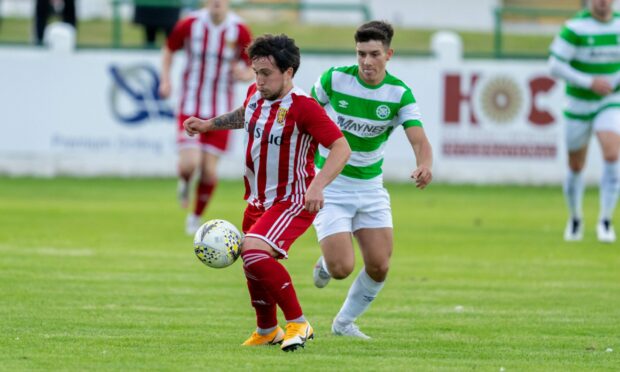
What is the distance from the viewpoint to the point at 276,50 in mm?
7422

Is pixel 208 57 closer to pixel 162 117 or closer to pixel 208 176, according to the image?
pixel 208 176

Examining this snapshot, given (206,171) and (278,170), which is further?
(206,171)

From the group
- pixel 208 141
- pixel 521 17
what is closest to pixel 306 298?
pixel 208 141

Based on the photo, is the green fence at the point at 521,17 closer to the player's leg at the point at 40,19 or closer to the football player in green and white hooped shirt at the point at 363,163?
the player's leg at the point at 40,19

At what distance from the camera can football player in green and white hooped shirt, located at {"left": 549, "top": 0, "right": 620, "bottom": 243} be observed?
14133mm

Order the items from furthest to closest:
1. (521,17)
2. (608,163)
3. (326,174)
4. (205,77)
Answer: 1. (521,17)
2. (205,77)
3. (608,163)
4. (326,174)

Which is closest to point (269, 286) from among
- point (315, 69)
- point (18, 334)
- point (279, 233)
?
point (279, 233)

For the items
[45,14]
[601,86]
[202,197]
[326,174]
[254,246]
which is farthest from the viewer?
[45,14]

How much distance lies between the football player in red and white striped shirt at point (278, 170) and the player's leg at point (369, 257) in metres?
0.58

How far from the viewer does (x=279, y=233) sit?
750 centimetres

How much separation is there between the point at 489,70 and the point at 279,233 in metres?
15.4

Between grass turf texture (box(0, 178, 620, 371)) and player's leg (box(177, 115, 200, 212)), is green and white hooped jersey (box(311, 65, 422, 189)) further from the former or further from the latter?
player's leg (box(177, 115, 200, 212))

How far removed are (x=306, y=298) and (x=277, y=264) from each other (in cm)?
280

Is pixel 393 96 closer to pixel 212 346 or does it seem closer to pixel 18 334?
pixel 212 346
